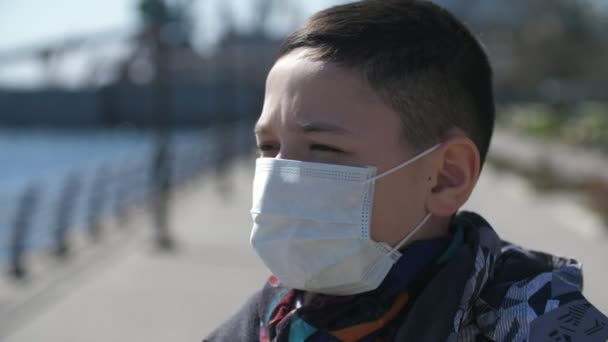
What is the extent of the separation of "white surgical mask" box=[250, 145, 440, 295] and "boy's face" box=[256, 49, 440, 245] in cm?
2

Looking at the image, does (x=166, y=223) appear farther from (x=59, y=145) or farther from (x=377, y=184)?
(x=59, y=145)

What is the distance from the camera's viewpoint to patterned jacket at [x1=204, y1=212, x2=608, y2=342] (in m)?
1.28

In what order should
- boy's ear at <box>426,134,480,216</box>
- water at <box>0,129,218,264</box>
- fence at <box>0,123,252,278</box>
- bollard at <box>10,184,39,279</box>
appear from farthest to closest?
water at <box>0,129,218,264</box>, fence at <box>0,123,252,278</box>, bollard at <box>10,184,39,279</box>, boy's ear at <box>426,134,480,216</box>

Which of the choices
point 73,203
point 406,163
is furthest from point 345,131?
point 73,203

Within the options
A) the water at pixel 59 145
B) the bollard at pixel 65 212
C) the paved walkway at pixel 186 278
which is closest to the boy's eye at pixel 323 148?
the paved walkway at pixel 186 278

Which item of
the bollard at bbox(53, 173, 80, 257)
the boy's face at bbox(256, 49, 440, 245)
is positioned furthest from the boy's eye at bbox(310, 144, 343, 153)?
the bollard at bbox(53, 173, 80, 257)

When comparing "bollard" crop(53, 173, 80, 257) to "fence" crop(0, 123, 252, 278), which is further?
"bollard" crop(53, 173, 80, 257)

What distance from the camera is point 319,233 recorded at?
1482mm

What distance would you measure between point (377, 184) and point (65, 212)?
8.68m

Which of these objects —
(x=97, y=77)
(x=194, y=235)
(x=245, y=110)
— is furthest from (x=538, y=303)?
(x=97, y=77)

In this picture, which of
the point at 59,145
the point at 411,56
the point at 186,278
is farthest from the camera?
the point at 59,145

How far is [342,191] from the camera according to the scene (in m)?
Answer: 1.45

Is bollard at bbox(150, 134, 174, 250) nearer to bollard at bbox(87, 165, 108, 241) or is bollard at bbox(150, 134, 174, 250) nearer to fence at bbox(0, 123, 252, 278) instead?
fence at bbox(0, 123, 252, 278)

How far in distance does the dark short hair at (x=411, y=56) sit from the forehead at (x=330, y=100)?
0.02 metres
